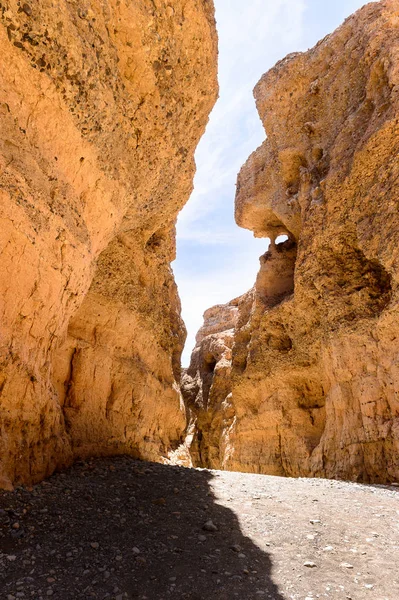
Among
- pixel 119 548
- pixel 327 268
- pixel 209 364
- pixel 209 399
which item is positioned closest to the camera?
pixel 119 548

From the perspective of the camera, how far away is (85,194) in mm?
7203

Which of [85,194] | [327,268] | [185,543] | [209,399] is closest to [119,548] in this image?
[185,543]

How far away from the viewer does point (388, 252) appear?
1115cm

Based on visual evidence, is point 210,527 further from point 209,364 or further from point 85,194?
point 209,364

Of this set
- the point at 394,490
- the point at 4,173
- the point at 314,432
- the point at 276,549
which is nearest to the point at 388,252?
the point at 394,490

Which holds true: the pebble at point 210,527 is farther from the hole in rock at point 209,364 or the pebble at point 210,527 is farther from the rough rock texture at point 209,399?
the hole in rock at point 209,364

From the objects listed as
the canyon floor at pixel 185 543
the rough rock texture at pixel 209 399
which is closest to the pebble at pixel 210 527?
the canyon floor at pixel 185 543

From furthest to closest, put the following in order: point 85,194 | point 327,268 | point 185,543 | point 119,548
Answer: point 327,268, point 85,194, point 185,543, point 119,548

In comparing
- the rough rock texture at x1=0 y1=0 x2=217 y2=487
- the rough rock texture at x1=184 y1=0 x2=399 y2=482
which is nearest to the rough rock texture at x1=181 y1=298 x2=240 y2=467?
the rough rock texture at x1=184 y1=0 x2=399 y2=482

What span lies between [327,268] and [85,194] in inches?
384

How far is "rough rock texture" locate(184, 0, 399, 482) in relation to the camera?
38.0 feet

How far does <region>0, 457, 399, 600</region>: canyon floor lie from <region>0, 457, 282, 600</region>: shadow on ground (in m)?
0.01

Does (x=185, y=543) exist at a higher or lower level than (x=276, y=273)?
lower

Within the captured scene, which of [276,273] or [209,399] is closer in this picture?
[276,273]
